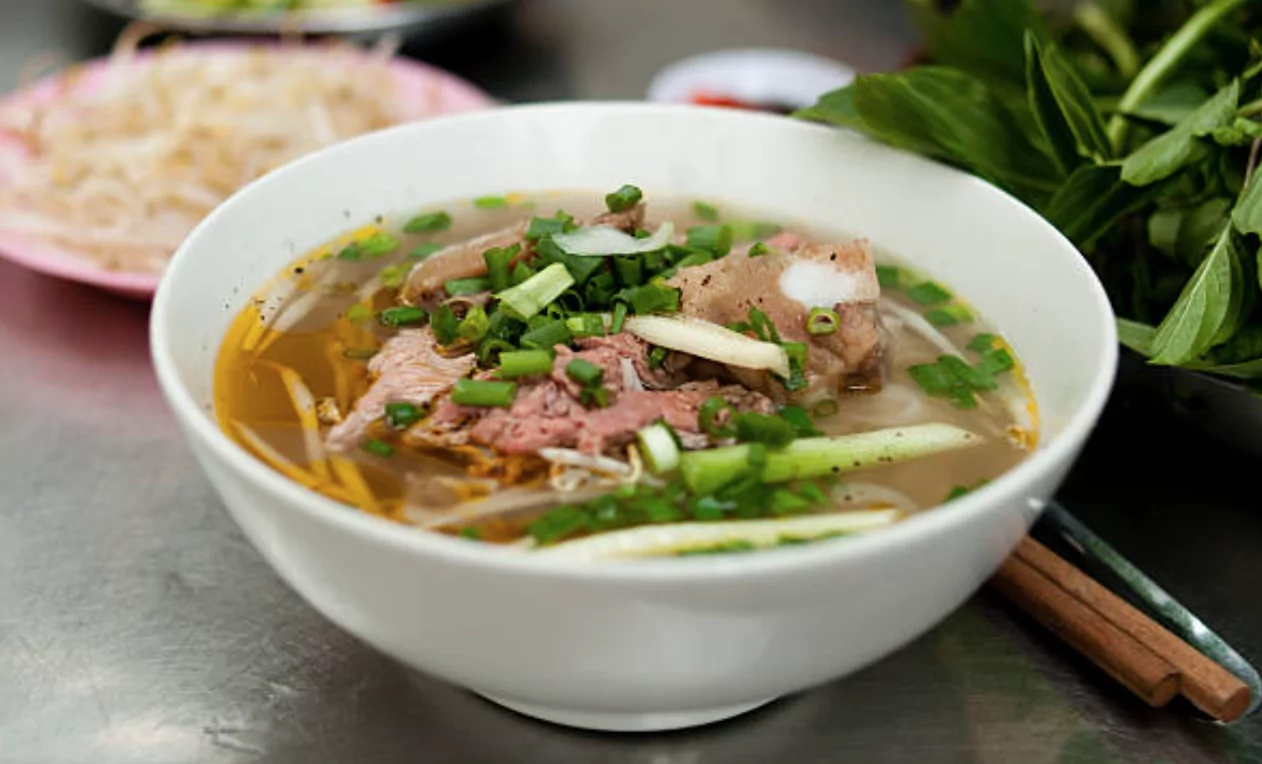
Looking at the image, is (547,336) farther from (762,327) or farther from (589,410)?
(762,327)

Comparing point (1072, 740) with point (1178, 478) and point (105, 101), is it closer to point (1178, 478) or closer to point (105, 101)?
point (1178, 478)

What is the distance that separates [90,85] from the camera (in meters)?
3.30

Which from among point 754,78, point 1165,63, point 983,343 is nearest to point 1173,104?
point 1165,63

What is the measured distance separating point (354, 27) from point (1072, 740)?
2.57 m

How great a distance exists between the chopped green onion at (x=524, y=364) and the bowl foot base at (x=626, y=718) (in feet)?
1.28

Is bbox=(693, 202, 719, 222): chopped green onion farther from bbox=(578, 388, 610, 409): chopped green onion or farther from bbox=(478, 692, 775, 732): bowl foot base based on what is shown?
bbox=(478, 692, 775, 732): bowl foot base

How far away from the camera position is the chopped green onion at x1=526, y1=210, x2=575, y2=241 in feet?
6.15

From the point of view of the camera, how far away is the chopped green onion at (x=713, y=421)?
5.17 feet

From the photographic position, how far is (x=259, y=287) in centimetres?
188

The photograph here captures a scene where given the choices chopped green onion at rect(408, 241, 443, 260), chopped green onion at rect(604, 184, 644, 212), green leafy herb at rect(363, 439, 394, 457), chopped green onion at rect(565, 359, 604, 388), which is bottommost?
chopped green onion at rect(408, 241, 443, 260)

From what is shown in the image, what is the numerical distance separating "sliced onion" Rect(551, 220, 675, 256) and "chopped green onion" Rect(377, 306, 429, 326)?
0.75ft

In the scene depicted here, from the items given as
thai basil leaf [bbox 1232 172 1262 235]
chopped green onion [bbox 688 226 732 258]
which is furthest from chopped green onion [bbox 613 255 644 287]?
thai basil leaf [bbox 1232 172 1262 235]

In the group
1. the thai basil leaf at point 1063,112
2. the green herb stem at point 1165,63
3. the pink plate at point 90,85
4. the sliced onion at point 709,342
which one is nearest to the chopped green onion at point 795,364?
the sliced onion at point 709,342

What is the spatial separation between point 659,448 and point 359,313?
24.9 inches
